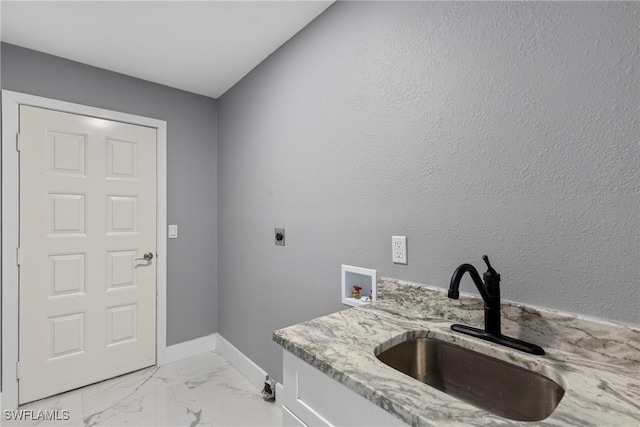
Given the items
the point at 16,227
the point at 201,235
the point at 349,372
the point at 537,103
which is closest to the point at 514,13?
the point at 537,103

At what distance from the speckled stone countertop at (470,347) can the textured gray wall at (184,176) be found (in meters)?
1.98

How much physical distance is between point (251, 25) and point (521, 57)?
1493 millimetres

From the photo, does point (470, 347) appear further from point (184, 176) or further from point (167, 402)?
point (184, 176)

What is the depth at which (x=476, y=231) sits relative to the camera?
1069 mm

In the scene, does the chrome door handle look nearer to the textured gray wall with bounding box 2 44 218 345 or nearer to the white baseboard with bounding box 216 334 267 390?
the textured gray wall with bounding box 2 44 218 345

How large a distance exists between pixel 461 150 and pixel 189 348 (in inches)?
109

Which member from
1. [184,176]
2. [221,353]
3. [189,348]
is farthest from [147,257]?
[221,353]

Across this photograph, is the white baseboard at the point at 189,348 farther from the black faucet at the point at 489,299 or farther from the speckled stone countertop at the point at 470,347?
the black faucet at the point at 489,299

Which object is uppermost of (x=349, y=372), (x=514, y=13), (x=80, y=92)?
(x=80, y=92)

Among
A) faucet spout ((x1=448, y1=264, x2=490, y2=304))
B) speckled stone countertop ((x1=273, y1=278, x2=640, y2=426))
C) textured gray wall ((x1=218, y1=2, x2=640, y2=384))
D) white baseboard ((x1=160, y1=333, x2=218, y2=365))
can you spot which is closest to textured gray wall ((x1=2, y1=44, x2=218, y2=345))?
white baseboard ((x1=160, y1=333, x2=218, y2=365))

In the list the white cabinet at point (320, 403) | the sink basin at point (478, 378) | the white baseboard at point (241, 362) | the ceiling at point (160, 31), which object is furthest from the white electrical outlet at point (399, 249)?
the white baseboard at point (241, 362)

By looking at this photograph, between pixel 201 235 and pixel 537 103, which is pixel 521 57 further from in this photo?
pixel 201 235

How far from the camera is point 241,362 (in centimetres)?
245

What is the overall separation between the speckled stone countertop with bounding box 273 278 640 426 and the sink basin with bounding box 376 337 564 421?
31mm
